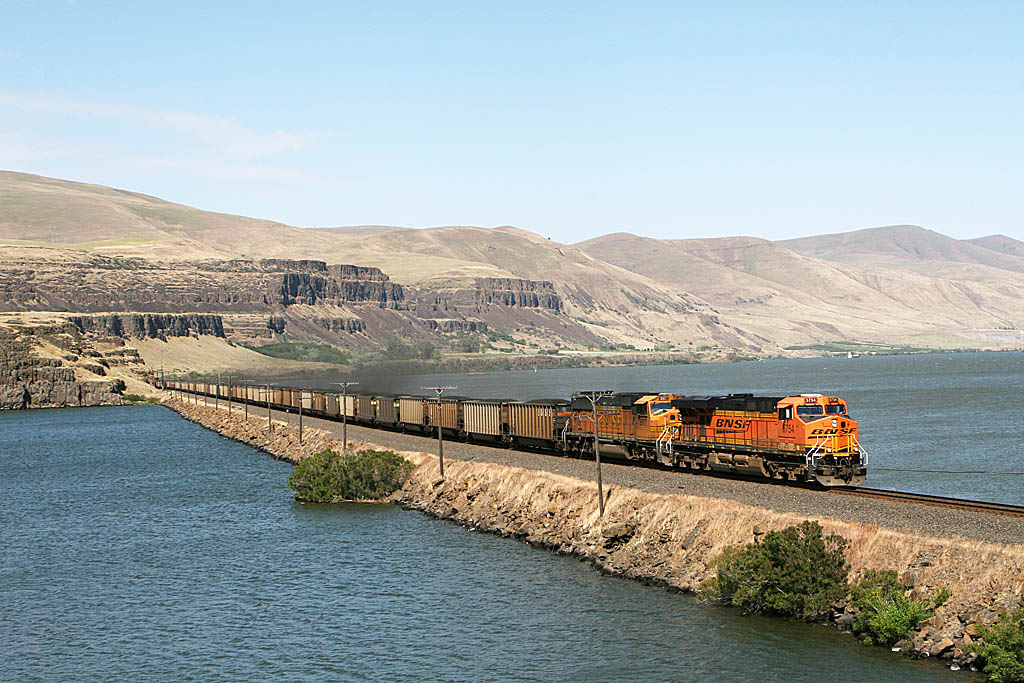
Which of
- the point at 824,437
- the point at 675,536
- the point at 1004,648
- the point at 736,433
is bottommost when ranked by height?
the point at 1004,648

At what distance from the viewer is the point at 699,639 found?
3334 centimetres

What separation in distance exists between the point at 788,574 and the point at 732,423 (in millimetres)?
18406

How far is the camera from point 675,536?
137 ft

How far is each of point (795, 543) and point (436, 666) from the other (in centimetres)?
1260

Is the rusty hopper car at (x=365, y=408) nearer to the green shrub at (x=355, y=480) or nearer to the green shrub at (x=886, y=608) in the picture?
the green shrub at (x=355, y=480)

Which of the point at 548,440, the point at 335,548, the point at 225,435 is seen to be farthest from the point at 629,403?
the point at 225,435

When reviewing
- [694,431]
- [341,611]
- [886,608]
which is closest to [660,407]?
[694,431]

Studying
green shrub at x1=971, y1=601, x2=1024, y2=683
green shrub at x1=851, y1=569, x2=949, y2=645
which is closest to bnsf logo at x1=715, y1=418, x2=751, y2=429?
green shrub at x1=851, y1=569, x2=949, y2=645

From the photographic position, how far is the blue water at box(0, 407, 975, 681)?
32344 millimetres

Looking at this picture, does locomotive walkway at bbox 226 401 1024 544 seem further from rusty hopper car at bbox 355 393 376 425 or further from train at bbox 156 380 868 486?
rusty hopper car at bbox 355 393 376 425

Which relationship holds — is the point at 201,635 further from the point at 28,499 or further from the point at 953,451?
the point at 953,451

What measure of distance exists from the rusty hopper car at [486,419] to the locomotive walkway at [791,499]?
7.73 feet

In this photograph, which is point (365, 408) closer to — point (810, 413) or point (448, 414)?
point (448, 414)

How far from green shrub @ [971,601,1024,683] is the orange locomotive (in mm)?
18740
